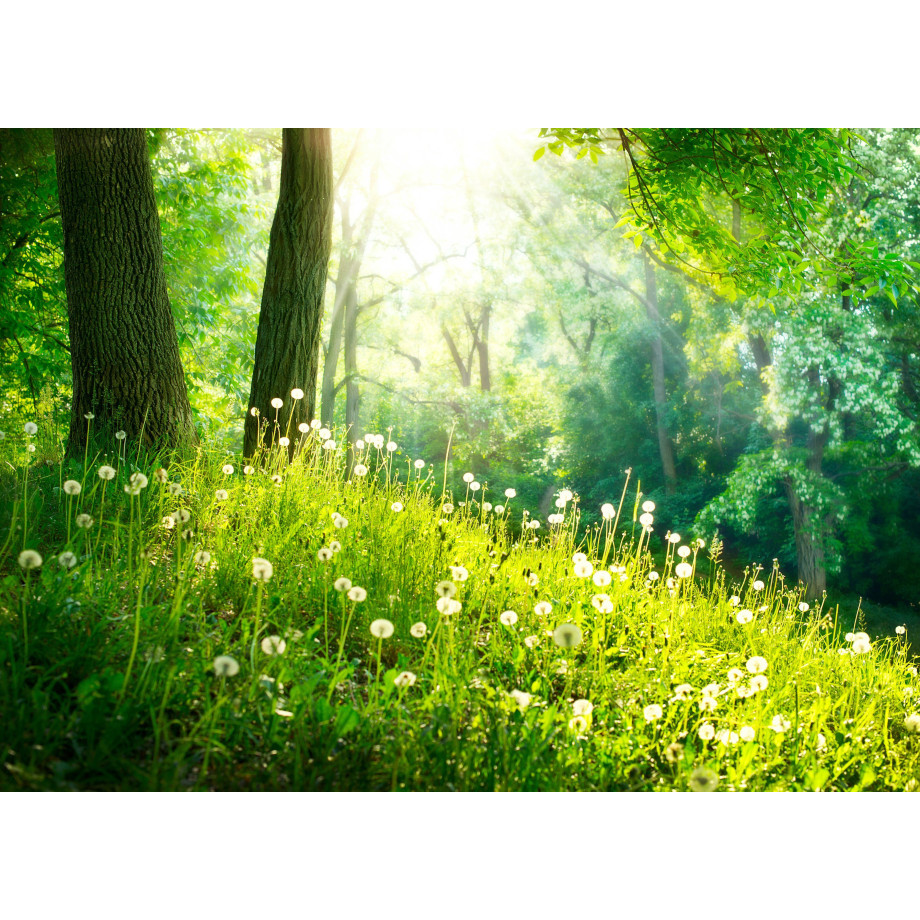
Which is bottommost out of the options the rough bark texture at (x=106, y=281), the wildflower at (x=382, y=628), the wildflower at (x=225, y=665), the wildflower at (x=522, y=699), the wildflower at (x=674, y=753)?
the wildflower at (x=674, y=753)

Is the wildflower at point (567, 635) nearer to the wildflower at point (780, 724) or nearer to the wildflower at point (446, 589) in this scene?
the wildflower at point (446, 589)

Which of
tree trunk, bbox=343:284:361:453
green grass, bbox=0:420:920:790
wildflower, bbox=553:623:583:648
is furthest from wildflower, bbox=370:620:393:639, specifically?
tree trunk, bbox=343:284:361:453

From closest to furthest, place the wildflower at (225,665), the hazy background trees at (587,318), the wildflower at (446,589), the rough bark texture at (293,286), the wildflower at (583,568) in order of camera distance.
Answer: the wildflower at (225,665), the wildflower at (446,589), the wildflower at (583,568), the rough bark texture at (293,286), the hazy background trees at (587,318)

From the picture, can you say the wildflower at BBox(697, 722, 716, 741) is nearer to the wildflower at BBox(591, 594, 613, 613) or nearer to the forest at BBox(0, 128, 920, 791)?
the forest at BBox(0, 128, 920, 791)

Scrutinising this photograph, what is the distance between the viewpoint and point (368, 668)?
1.82m

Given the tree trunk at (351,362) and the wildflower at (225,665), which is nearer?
the wildflower at (225,665)

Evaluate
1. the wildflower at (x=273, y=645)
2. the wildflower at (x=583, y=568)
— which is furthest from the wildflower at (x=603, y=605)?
the wildflower at (x=273, y=645)

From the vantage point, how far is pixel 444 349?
14.4 m

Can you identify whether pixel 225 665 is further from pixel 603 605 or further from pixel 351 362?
pixel 351 362

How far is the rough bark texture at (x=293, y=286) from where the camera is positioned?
11.3ft

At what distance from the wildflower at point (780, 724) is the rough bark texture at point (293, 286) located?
2627 millimetres

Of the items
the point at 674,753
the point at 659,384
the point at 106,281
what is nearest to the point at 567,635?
the point at 674,753
